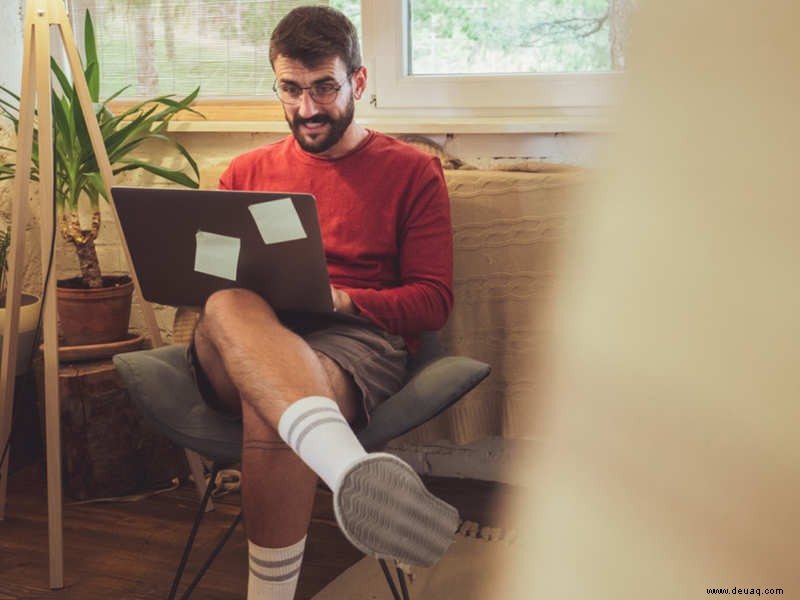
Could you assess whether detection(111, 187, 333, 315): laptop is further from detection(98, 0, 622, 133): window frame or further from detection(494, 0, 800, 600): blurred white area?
detection(494, 0, 800, 600): blurred white area

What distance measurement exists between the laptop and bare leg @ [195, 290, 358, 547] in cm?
9

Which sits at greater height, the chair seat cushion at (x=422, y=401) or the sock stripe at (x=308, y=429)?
the sock stripe at (x=308, y=429)

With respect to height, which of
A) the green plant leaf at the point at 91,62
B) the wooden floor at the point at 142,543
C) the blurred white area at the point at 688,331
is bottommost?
the wooden floor at the point at 142,543

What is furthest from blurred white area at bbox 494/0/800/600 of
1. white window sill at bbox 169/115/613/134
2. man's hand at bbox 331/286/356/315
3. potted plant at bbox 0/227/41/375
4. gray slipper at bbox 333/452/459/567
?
potted plant at bbox 0/227/41/375

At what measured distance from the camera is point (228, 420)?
1.58 m

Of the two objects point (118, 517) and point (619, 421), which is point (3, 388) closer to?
point (118, 517)

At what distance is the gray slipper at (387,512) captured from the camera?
1.04m

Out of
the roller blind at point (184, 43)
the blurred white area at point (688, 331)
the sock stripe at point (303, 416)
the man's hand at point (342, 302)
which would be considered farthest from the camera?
the roller blind at point (184, 43)

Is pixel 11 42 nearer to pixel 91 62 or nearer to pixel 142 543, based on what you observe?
pixel 91 62

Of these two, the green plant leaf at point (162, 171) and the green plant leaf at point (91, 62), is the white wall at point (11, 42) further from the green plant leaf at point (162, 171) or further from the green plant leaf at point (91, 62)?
the green plant leaf at point (162, 171)

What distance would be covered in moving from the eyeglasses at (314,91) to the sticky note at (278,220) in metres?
0.52

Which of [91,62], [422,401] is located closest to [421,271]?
[422,401]

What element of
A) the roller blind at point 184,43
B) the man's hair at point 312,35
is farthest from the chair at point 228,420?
the roller blind at point 184,43

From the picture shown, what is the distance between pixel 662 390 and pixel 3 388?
6.27 ft
